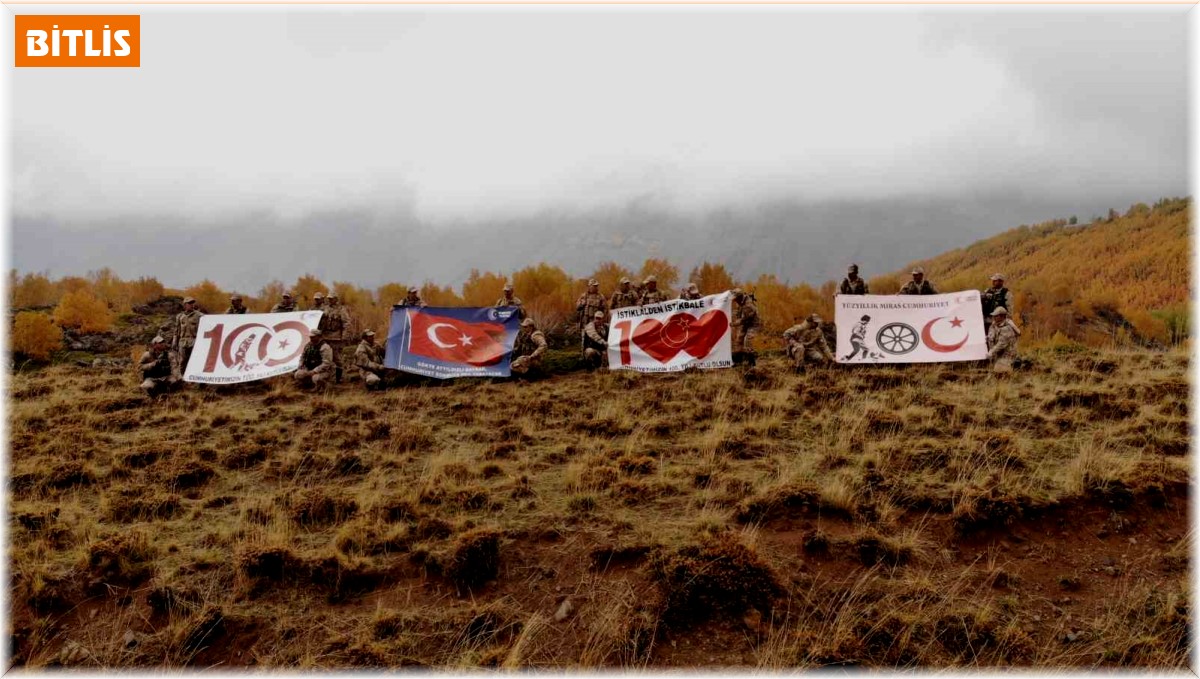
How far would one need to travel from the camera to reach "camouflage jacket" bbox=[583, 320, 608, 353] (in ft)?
54.1

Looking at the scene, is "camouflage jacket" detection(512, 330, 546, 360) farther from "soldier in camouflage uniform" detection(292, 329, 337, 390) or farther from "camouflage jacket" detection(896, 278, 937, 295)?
"camouflage jacket" detection(896, 278, 937, 295)

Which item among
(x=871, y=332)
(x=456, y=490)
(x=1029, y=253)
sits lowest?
(x=456, y=490)

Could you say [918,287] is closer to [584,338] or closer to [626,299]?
[626,299]

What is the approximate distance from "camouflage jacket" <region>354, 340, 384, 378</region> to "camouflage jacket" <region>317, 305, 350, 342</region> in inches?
39.8

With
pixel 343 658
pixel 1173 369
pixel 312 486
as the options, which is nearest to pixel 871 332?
pixel 1173 369

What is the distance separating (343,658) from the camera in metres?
5.28

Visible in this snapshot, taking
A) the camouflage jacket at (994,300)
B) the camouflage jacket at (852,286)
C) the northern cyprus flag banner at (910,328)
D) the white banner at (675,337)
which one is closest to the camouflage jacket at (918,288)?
the northern cyprus flag banner at (910,328)

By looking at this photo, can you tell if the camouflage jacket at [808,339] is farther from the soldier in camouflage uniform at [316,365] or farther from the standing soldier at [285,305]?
the standing soldier at [285,305]

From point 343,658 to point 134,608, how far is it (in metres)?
2.17

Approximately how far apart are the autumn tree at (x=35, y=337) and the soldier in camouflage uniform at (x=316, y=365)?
43.6 feet

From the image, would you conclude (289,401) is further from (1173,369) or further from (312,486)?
(1173,369)

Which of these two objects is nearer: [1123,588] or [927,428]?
[1123,588]

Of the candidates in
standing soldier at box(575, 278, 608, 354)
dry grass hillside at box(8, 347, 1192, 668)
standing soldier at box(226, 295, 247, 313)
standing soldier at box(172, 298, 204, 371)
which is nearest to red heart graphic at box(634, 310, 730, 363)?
standing soldier at box(575, 278, 608, 354)

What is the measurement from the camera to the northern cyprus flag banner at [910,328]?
15008 mm
